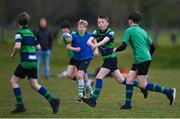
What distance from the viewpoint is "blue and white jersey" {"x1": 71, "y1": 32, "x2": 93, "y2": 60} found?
665 inches

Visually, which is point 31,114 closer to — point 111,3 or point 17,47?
point 17,47

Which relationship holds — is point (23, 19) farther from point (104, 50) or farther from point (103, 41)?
point (104, 50)

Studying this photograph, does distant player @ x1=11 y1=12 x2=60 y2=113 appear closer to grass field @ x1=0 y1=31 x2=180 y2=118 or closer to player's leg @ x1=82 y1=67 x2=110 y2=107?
grass field @ x1=0 y1=31 x2=180 y2=118

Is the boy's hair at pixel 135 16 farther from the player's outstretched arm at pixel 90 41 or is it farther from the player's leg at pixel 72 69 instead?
the player's leg at pixel 72 69

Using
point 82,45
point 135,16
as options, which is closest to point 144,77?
point 135,16

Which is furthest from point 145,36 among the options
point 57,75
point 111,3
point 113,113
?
point 111,3

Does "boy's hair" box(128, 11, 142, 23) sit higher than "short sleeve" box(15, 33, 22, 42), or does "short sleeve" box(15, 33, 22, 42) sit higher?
"boy's hair" box(128, 11, 142, 23)

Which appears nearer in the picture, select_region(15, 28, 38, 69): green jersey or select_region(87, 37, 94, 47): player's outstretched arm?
select_region(15, 28, 38, 69): green jersey

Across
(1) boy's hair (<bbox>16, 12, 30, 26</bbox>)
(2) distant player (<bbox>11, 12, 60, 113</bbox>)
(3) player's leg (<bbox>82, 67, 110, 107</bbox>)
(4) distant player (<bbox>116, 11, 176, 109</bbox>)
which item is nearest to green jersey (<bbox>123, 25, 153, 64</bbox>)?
(4) distant player (<bbox>116, 11, 176, 109</bbox>)

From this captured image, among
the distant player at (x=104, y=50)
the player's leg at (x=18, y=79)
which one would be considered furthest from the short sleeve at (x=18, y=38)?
the distant player at (x=104, y=50)

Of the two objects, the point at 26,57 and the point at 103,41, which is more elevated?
the point at 103,41

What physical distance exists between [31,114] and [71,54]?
4.04m

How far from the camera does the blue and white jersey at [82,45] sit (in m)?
16.9

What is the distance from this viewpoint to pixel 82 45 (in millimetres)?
16906
